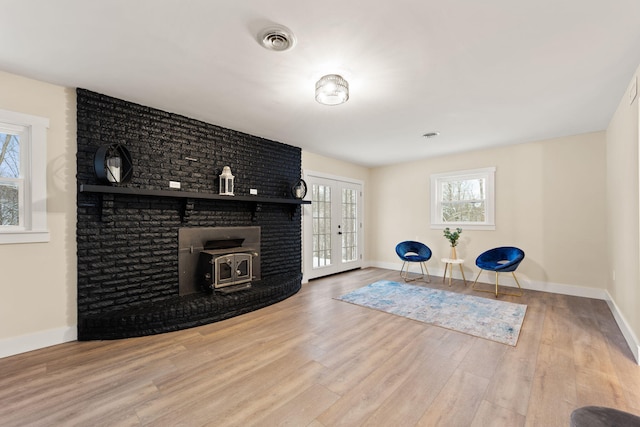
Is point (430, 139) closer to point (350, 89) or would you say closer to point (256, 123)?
Answer: point (350, 89)

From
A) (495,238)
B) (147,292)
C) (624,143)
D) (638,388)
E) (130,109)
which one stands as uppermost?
(130,109)

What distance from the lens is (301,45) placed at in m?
2.07

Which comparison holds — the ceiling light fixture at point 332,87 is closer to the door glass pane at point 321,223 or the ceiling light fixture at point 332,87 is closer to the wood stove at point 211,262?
the wood stove at point 211,262

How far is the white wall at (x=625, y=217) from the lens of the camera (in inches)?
95.6

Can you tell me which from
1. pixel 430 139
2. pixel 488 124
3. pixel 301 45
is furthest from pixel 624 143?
pixel 301 45

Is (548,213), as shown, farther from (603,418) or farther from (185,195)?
(185,195)

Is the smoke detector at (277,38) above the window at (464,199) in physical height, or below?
above

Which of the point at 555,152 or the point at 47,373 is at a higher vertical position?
the point at 555,152

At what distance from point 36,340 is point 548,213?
6642mm

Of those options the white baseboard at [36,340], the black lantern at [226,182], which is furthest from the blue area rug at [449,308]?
the white baseboard at [36,340]

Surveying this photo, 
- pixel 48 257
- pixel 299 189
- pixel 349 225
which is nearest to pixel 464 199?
pixel 349 225

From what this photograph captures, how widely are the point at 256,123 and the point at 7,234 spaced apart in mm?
2699

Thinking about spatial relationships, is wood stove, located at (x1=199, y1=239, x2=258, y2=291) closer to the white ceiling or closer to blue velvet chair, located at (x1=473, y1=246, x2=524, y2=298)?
the white ceiling

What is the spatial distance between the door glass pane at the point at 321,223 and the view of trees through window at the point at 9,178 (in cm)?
386
